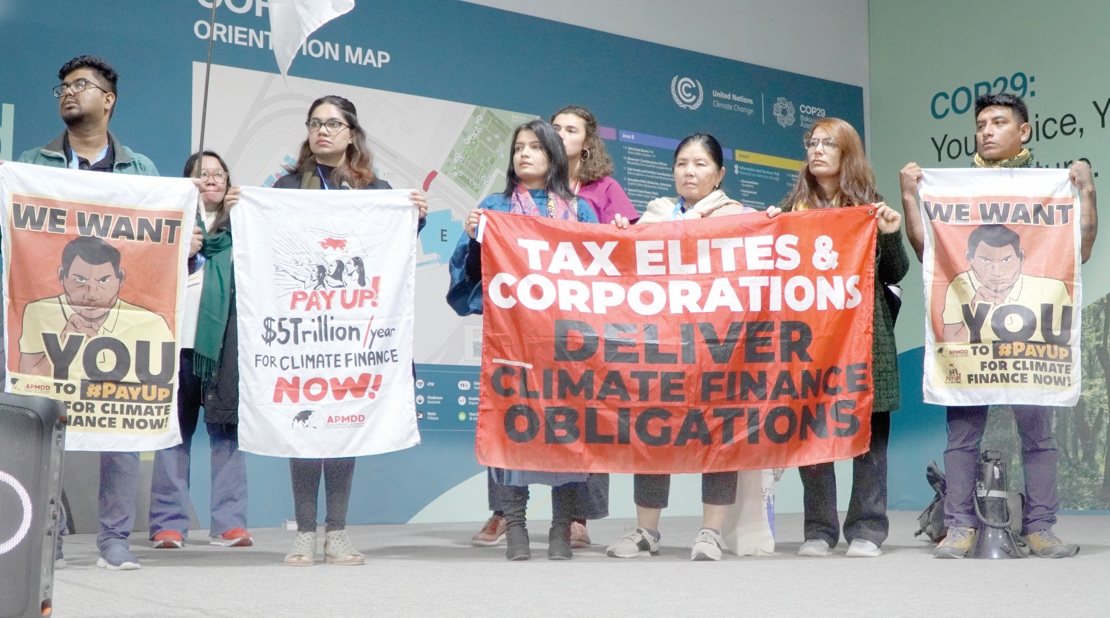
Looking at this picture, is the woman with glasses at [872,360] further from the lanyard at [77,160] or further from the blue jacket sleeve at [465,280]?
the lanyard at [77,160]

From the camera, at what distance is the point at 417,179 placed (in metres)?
5.55

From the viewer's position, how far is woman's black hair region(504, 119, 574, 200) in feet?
11.6

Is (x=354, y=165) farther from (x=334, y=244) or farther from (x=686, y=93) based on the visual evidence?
(x=686, y=93)

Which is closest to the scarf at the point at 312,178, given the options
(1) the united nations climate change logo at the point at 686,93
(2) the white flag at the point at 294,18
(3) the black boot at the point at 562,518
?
(2) the white flag at the point at 294,18

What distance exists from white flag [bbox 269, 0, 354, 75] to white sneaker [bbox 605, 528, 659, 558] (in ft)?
6.33

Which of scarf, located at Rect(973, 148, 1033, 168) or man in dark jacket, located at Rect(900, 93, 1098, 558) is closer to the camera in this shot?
man in dark jacket, located at Rect(900, 93, 1098, 558)

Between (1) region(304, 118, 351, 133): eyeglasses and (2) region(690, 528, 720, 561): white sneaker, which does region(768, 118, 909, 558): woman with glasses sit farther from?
(1) region(304, 118, 351, 133): eyeglasses

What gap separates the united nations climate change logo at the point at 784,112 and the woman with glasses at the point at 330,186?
4090 millimetres

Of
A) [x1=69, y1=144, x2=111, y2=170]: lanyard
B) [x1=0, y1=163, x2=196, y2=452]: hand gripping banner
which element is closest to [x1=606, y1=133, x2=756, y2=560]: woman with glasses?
[x1=0, y1=163, x2=196, y2=452]: hand gripping banner

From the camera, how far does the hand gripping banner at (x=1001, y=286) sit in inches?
137

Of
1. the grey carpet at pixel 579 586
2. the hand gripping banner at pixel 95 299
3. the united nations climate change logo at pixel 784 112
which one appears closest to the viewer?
the grey carpet at pixel 579 586

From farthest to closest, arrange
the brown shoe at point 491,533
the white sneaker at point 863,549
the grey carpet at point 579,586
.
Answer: the brown shoe at point 491,533, the white sneaker at point 863,549, the grey carpet at point 579,586

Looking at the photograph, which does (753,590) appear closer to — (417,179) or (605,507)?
(605,507)

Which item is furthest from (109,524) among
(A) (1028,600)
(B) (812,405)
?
(A) (1028,600)
